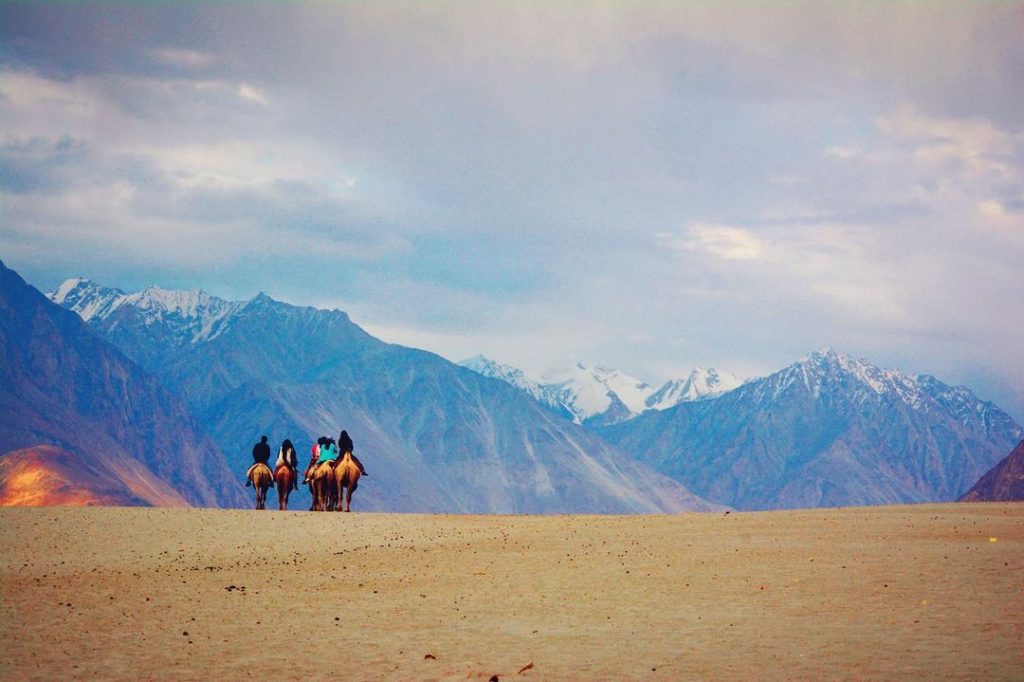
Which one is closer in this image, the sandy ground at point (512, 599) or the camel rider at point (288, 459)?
the sandy ground at point (512, 599)

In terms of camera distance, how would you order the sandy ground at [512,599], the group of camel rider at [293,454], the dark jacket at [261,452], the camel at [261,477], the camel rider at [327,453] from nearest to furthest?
the sandy ground at [512,599], the group of camel rider at [293,454], the camel at [261,477], the camel rider at [327,453], the dark jacket at [261,452]

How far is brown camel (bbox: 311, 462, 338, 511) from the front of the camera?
62.8 meters

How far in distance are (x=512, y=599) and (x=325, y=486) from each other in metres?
32.5

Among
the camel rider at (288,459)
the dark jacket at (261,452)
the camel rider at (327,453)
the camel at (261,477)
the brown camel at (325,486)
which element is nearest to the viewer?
the brown camel at (325,486)

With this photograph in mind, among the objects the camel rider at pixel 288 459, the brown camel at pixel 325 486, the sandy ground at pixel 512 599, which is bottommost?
the sandy ground at pixel 512 599

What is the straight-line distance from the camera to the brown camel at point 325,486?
206 ft

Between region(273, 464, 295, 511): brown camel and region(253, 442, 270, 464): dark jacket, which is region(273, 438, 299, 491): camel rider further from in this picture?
region(253, 442, 270, 464): dark jacket

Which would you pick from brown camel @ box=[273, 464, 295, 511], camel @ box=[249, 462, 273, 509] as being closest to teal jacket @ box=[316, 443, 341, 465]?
brown camel @ box=[273, 464, 295, 511]

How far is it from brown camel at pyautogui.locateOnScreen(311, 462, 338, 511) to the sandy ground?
40.3 ft

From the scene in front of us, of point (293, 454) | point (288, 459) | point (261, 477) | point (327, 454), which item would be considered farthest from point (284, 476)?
point (327, 454)

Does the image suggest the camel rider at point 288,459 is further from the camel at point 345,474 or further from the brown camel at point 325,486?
the camel at point 345,474

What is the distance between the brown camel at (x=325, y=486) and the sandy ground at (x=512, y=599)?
1230cm

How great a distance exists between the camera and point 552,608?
30.8 m

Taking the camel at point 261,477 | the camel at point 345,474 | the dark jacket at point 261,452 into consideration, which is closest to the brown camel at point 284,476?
the camel at point 261,477
